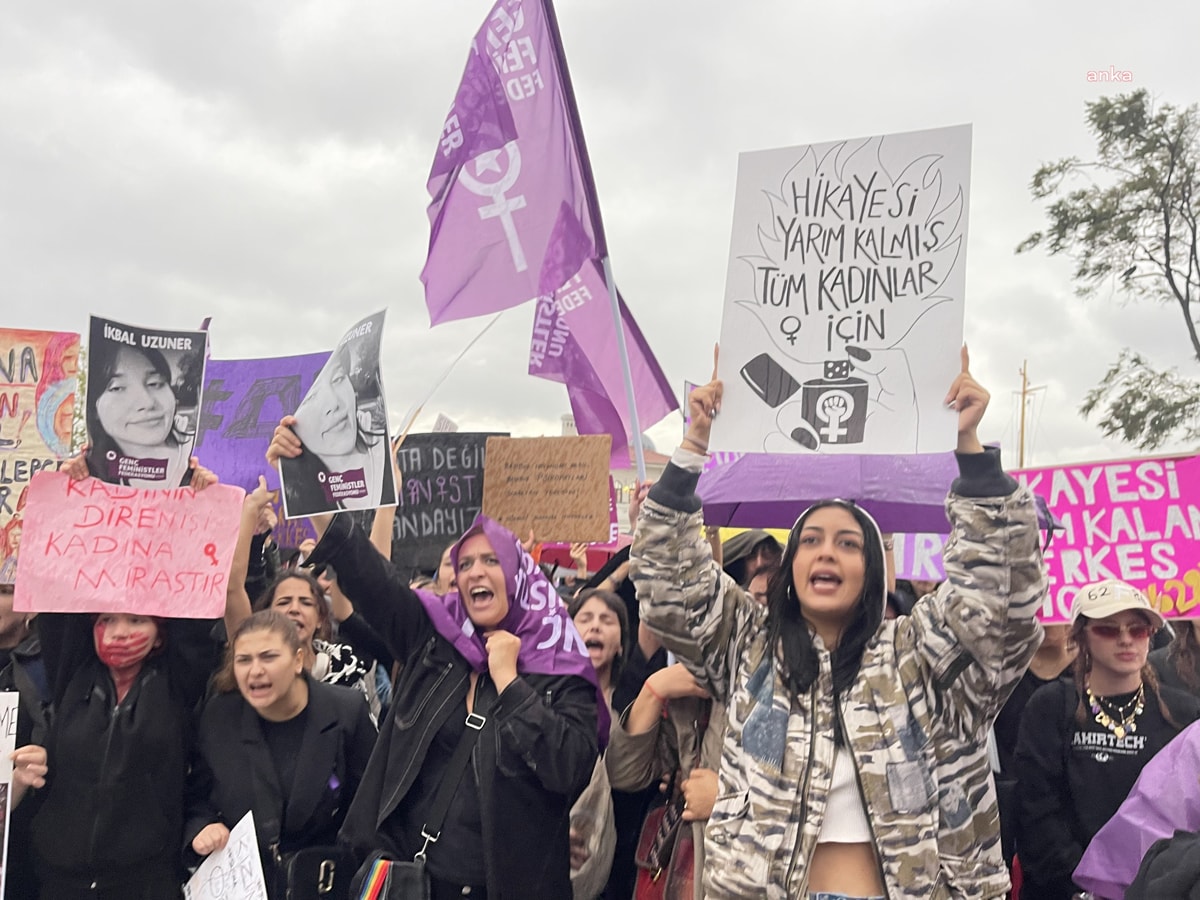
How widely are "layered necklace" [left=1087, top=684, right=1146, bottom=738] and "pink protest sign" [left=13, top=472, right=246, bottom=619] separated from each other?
2894 millimetres

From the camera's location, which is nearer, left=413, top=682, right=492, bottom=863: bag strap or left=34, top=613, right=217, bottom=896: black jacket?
left=413, top=682, right=492, bottom=863: bag strap

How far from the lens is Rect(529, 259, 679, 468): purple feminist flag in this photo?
20.5 ft

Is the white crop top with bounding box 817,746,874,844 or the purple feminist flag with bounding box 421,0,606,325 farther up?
the purple feminist flag with bounding box 421,0,606,325

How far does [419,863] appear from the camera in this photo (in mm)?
2832

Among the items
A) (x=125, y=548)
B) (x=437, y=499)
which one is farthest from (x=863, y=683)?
(x=437, y=499)

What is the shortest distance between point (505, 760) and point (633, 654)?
988mm

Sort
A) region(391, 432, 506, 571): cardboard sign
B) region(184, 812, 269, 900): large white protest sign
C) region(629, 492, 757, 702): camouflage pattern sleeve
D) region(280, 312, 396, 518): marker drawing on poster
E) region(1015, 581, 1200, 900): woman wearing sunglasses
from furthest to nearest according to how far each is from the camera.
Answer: region(391, 432, 506, 571): cardboard sign < region(280, 312, 396, 518): marker drawing on poster < region(1015, 581, 1200, 900): woman wearing sunglasses < region(184, 812, 269, 900): large white protest sign < region(629, 492, 757, 702): camouflage pattern sleeve

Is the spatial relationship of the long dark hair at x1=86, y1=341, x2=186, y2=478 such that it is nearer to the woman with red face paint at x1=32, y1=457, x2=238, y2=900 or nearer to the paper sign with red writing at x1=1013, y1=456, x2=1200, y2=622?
the woman with red face paint at x1=32, y1=457, x2=238, y2=900

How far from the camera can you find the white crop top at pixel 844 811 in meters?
2.24

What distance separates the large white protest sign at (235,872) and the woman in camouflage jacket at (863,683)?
4.19ft

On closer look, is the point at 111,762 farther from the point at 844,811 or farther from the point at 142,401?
the point at 844,811

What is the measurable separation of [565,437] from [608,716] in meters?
1.59

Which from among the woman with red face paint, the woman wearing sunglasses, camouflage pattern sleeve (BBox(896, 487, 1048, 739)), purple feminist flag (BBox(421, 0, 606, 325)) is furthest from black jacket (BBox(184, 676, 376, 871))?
purple feminist flag (BBox(421, 0, 606, 325))

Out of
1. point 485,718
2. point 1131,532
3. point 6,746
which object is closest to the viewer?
point 485,718
